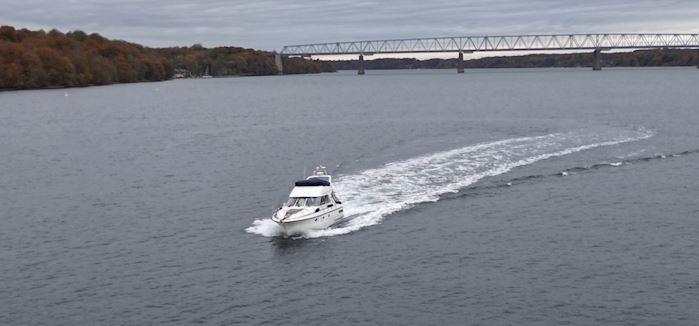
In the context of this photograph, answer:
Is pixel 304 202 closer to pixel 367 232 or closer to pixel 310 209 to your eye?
pixel 310 209

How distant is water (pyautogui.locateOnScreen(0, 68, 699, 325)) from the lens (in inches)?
1547

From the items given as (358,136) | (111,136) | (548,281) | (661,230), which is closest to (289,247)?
(548,281)

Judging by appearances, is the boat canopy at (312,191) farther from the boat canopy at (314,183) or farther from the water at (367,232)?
the water at (367,232)

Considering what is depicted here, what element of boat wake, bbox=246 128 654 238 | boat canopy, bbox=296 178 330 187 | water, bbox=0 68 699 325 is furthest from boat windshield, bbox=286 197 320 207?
water, bbox=0 68 699 325

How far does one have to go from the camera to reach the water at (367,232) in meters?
39.3

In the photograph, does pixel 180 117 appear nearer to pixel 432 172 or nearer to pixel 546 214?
pixel 432 172

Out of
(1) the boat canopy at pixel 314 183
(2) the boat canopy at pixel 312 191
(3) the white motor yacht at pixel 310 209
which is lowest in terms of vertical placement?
(3) the white motor yacht at pixel 310 209

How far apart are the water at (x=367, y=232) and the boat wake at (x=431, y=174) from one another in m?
0.26

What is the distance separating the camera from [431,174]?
225ft

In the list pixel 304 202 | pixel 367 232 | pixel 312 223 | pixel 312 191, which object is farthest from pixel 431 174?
pixel 312 223

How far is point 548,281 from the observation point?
42.1m

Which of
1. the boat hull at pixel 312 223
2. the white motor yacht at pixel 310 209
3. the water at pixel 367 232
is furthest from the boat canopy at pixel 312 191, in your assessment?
the water at pixel 367 232

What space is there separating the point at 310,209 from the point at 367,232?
3827 mm

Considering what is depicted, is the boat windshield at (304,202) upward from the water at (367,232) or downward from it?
upward
